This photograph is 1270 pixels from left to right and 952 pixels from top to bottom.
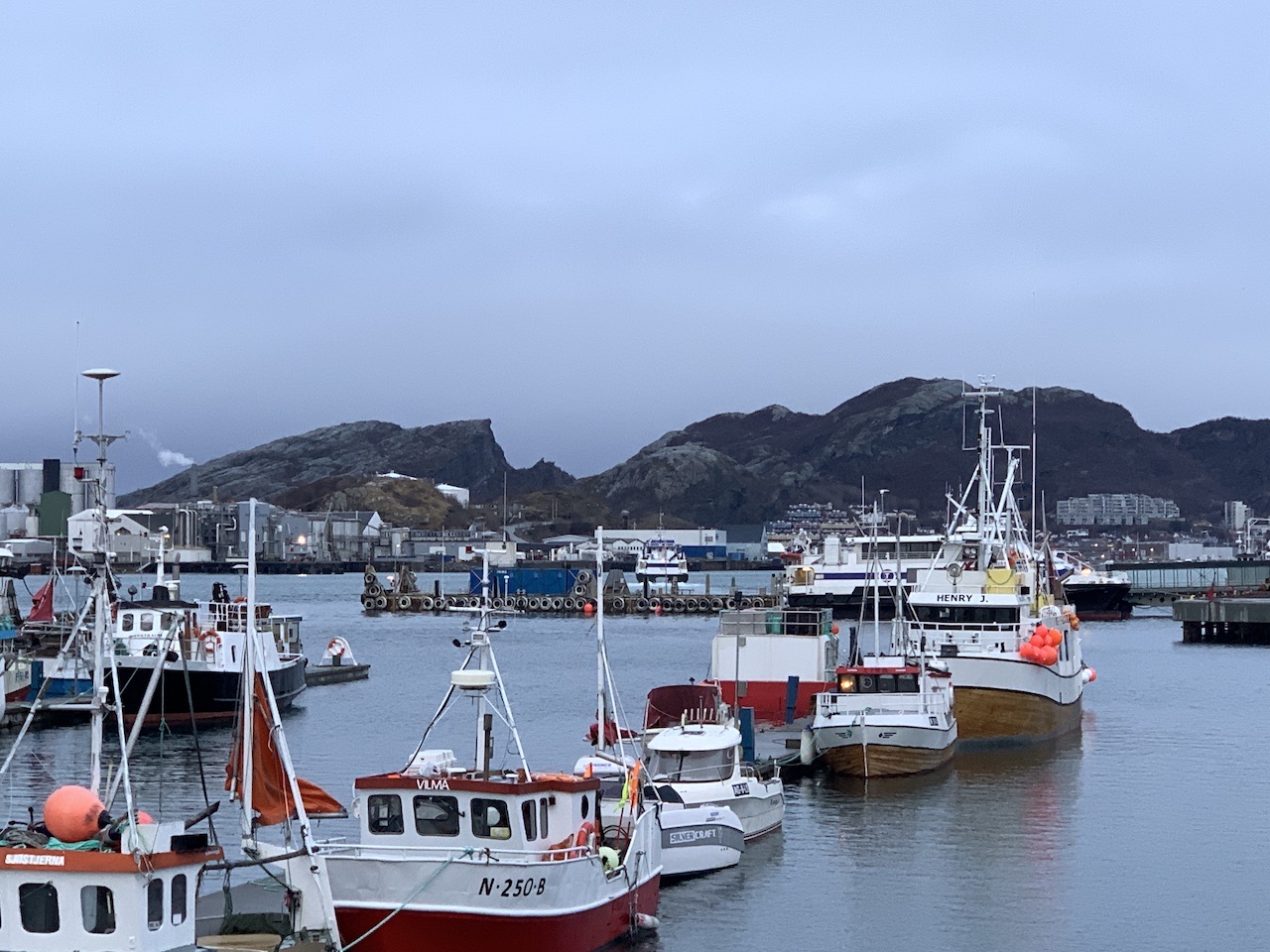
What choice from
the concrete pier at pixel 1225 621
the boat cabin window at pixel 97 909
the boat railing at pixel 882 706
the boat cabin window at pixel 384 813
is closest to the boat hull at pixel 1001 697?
the boat railing at pixel 882 706

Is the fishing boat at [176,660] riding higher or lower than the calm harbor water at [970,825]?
higher

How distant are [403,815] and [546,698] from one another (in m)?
47.5

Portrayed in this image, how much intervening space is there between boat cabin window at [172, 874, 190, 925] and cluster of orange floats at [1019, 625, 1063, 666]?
35.2 meters

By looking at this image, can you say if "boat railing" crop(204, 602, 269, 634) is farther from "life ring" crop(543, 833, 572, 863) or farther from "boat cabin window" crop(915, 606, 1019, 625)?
"life ring" crop(543, 833, 572, 863)

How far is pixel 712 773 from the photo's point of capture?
34375mm

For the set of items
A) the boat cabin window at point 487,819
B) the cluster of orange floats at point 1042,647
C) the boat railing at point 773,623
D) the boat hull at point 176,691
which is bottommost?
the boat hull at point 176,691

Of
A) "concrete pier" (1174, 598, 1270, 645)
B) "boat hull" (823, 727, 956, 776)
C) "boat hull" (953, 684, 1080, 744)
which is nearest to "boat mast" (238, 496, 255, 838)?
"boat hull" (823, 727, 956, 776)

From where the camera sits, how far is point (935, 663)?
153 ft

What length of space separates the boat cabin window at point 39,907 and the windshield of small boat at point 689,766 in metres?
15.6

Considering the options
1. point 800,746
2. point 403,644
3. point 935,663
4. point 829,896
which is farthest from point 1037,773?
point 403,644

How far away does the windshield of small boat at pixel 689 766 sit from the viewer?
33.7 meters

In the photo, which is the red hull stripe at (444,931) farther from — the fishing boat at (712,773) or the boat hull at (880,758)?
the boat hull at (880,758)

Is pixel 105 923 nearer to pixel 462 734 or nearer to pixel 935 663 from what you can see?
pixel 935 663

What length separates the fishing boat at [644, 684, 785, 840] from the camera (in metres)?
33.7
